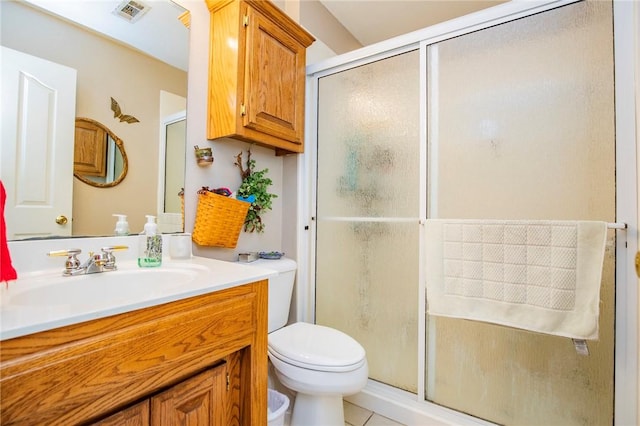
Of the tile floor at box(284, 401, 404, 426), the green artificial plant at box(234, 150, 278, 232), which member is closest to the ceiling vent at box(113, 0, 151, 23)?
the green artificial plant at box(234, 150, 278, 232)

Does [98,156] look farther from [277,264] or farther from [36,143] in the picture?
[277,264]

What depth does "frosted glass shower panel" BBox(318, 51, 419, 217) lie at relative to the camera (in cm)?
151

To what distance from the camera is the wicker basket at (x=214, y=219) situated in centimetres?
131

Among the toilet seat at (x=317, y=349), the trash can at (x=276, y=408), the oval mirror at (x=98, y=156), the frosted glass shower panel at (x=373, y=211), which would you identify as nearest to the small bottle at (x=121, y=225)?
the oval mirror at (x=98, y=156)

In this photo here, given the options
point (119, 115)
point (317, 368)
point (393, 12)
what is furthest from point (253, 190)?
point (393, 12)

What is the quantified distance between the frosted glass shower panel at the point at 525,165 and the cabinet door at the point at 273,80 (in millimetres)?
698

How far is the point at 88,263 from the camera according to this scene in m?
0.92

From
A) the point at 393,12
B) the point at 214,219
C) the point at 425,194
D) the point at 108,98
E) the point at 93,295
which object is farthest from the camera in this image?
the point at 393,12

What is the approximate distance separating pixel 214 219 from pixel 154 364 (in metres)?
0.75

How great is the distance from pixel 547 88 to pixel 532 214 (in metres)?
0.52

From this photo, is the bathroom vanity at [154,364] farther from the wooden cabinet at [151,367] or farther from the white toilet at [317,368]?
the white toilet at [317,368]

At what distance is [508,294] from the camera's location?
3.84ft

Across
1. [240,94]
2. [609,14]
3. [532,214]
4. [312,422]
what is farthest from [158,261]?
[609,14]

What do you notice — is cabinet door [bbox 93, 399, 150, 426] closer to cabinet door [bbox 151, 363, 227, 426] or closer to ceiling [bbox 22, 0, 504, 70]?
cabinet door [bbox 151, 363, 227, 426]
